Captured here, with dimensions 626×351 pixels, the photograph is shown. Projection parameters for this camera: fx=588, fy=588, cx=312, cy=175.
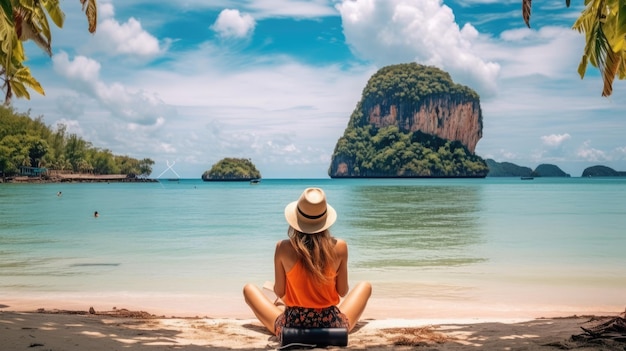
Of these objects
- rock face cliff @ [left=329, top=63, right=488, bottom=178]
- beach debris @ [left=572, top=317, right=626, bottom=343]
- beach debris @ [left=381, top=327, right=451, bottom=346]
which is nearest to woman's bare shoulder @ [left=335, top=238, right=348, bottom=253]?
beach debris @ [left=381, top=327, right=451, bottom=346]

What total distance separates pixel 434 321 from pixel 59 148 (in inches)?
4593

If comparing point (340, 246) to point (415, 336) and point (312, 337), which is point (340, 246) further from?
point (415, 336)

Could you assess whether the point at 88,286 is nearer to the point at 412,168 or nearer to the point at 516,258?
the point at 516,258

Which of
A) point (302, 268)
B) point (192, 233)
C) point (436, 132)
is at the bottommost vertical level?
point (192, 233)

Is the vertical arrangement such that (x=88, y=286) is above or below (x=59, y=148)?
below

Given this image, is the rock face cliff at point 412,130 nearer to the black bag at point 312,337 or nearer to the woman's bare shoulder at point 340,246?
the black bag at point 312,337

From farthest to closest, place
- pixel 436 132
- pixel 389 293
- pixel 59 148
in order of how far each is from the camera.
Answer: pixel 436 132
pixel 59 148
pixel 389 293

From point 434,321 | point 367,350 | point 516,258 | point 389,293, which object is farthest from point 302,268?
point 516,258

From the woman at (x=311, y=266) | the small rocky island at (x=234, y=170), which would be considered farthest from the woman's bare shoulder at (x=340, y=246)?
the small rocky island at (x=234, y=170)

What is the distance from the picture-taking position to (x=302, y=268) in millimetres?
4500

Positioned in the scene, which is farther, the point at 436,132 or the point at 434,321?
the point at 436,132

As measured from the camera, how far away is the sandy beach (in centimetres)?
463

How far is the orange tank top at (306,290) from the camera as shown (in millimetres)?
4504

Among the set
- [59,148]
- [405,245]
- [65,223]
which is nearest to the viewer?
[405,245]
